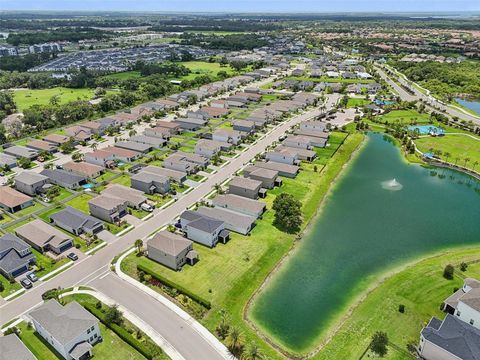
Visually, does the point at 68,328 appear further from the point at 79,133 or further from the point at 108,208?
the point at 79,133

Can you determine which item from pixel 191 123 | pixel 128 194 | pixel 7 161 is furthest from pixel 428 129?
pixel 7 161

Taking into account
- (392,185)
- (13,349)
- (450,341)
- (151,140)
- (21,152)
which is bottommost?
(392,185)

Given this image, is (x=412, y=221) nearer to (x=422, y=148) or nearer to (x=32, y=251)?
(x=422, y=148)

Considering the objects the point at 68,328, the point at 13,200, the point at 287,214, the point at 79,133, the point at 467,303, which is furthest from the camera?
the point at 79,133

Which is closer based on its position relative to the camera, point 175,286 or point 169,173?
point 175,286

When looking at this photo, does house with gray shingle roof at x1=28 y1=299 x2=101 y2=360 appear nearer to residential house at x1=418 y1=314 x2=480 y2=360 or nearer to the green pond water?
the green pond water

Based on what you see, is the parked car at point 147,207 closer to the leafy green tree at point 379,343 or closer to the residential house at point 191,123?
the leafy green tree at point 379,343

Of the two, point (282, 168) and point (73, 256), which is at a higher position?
point (282, 168)

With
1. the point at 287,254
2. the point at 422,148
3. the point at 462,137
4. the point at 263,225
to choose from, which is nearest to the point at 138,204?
the point at 263,225

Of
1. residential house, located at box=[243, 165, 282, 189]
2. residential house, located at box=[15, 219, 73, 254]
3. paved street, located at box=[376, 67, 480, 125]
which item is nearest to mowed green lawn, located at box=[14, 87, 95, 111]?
residential house, located at box=[15, 219, 73, 254]
